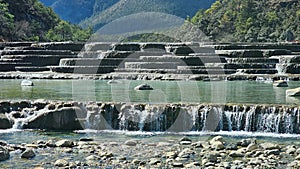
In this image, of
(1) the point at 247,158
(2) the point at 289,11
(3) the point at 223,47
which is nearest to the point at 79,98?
(1) the point at 247,158

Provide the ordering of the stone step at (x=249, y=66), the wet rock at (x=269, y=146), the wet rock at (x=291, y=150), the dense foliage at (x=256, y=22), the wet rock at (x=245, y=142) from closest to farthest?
1. the wet rock at (x=291, y=150)
2. the wet rock at (x=269, y=146)
3. the wet rock at (x=245, y=142)
4. the stone step at (x=249, y=66)
5. the dense foliage at (x=256, y=22)

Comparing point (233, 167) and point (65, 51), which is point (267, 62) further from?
point (233, 167)

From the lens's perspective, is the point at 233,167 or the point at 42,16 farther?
the point at 42,16

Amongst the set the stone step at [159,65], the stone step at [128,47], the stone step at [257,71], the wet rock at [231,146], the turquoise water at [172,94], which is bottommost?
the wet rock at [231,146]

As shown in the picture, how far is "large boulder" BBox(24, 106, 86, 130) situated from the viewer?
53.7 feet

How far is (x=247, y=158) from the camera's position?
1181cm

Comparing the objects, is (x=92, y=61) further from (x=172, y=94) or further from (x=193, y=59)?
(x=172, y=94)

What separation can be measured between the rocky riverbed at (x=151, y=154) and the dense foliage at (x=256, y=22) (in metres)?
52.3

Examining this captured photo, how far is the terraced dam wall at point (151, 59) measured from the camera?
31.7 metres

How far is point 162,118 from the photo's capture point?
54.3 ft

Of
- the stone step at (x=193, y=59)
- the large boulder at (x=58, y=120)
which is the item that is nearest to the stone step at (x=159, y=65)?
the stone step at (x=193, y=59)

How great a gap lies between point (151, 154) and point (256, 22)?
6170 centimetres

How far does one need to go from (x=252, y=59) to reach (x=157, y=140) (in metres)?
20.0

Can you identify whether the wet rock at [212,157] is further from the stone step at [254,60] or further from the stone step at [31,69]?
the stone step at [31,69]
